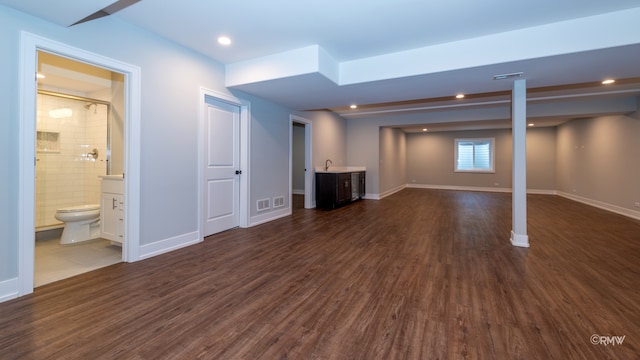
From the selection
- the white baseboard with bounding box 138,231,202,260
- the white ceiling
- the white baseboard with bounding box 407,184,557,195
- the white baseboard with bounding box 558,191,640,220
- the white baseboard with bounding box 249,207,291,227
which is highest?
the white ceiling

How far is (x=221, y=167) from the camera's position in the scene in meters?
4.18

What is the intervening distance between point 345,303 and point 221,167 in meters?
2.91

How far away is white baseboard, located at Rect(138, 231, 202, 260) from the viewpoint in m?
3.06

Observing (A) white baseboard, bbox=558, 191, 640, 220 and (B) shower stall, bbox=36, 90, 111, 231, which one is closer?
(B) shower stall, bbox=36, 90, 111, 231

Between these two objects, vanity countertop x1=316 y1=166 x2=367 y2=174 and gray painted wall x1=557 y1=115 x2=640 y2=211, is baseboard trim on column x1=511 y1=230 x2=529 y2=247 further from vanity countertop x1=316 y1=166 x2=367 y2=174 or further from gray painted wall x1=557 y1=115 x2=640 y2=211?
vanity countertop x1=316 y1=166 x2=367 y2=174

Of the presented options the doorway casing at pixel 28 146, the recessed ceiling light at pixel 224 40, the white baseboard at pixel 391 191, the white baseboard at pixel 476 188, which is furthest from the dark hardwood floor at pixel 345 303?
the white baseboard at pixel 476 188

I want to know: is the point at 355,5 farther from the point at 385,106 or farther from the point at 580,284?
the point at 385,106

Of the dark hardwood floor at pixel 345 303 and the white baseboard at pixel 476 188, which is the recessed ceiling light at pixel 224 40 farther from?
the white baseboard at pixel 476 188

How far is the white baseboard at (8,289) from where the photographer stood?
82.4 inches

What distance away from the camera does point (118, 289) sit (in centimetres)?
231

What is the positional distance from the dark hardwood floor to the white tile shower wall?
96.4 inches

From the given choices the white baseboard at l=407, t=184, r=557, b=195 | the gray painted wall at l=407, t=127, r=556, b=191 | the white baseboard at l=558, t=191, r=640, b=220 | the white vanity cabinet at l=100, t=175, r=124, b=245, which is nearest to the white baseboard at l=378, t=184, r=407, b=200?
the white baseboard at l=407, t=184, r=557, b=195

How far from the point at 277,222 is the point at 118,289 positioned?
110 inches

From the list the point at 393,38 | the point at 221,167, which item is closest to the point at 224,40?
the point at 221,167
